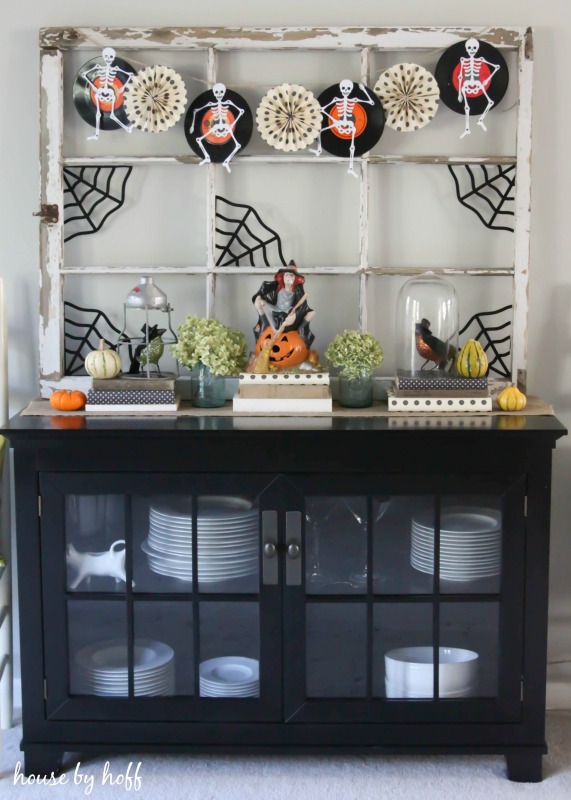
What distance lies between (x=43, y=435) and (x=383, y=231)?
1.05 meters

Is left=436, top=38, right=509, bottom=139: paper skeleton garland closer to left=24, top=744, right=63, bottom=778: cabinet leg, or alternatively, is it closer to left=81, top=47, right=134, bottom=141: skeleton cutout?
left=81, top=47, right=134, bottom=141: skeleton cutout

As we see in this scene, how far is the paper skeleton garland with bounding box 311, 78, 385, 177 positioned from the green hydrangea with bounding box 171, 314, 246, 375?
0.54 meters

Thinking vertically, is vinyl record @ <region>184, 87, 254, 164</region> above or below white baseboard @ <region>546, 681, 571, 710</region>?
above

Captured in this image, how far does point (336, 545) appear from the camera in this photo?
2291 mm

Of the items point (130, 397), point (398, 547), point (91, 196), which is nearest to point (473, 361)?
point (398, 547)

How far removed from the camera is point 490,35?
8.23ft

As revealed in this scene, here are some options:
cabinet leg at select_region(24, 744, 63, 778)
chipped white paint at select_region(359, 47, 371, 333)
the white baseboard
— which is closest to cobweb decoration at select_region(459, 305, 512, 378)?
chipped white paint at select_region(359, 47, 371, 333)

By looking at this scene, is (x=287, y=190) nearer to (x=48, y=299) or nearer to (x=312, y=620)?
(x=48, y=299)

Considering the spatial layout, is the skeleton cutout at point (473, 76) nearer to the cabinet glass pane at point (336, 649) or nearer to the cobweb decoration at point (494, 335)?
the cobweb decoration at point (494, 335)

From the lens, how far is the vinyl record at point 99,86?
2523 mm

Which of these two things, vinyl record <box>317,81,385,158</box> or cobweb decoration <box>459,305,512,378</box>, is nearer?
vinyl record <box>317,81,385,158</box>

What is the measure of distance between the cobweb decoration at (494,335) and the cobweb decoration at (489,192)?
23cm

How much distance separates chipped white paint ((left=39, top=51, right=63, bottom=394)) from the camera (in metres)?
2.53

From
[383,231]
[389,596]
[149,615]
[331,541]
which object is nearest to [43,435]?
[149,615]
